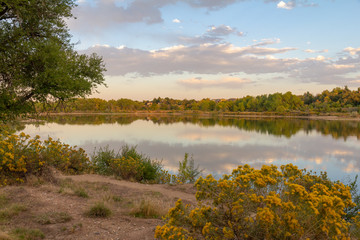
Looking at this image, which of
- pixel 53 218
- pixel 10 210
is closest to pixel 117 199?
pixel 53 218

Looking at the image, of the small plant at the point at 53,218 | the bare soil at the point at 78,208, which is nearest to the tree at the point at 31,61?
the bare soil at the point at 78,208

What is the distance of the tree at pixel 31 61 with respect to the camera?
24.2ft

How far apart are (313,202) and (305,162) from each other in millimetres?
17187

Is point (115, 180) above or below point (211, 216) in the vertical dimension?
below

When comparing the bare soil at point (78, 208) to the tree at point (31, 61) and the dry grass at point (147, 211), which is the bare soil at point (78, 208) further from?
the tree at point (31, 61)

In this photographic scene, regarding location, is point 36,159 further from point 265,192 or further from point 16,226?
point 265,192

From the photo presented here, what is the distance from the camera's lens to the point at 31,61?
7719mm

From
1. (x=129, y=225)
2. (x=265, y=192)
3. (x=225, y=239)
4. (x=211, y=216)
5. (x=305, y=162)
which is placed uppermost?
(x=265, y=192)

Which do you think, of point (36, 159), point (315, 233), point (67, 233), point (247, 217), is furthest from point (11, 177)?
point (315, 233)

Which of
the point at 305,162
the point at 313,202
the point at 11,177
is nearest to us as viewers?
the point at 313,202

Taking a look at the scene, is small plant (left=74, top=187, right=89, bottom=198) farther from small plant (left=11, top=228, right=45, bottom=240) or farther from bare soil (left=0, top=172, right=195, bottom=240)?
small plant (left=11, top=228, right=45, bottom=240)

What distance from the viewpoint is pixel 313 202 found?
334 centimetres

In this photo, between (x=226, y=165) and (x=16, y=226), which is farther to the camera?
(x=226, y=165)

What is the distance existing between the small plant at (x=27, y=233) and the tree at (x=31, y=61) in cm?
398
